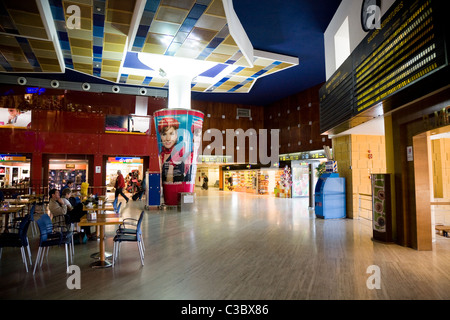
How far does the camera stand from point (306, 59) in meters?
11.4

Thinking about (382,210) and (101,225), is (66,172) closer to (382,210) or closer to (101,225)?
(101,225)

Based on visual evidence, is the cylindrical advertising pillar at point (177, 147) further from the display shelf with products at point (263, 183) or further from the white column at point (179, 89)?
the display shelf with products at point (263, 183)

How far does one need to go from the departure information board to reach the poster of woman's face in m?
13.6

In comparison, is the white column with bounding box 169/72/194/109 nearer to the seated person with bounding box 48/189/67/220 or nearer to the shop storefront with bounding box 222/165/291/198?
the seated person with bounding box 48/189/67/220

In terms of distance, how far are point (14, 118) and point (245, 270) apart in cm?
1396

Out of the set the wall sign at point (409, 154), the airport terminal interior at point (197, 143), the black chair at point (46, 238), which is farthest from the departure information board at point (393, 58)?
the black chair at point (46, 238)

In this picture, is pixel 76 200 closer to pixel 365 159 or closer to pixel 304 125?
pixel 365 159

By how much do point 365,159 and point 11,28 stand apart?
10325 millimetres

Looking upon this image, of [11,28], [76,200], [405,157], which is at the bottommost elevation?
[76,200]

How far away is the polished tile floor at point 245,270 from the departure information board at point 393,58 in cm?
253

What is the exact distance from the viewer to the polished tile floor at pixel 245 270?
3.36 metres

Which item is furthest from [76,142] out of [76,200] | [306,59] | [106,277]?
[106,277]

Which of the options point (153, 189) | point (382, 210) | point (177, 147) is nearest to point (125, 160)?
point (153, 189)

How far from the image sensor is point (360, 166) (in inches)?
344
